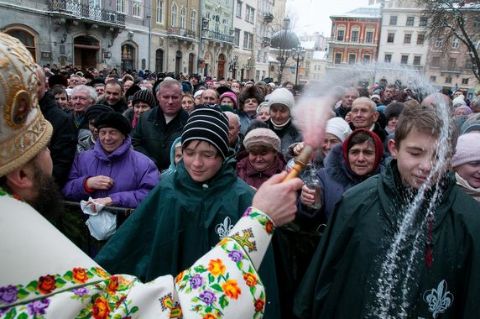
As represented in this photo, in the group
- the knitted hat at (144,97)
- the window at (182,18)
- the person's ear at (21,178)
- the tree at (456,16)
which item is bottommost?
the person's ear at (21,178)

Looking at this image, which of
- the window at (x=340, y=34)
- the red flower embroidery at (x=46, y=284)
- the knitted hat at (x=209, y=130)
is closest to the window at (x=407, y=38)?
the window at (x=340, y=34)

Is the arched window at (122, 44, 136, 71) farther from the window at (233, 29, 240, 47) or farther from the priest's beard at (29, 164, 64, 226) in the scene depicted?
the priest's beard at (29, 164, 64, 226)

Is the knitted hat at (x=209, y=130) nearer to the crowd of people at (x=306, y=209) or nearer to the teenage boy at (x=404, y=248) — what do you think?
the crowd of people at (x=306, y=209)

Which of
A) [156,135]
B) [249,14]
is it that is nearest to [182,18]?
[249,14]

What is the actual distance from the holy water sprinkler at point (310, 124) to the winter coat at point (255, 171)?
1778 mm

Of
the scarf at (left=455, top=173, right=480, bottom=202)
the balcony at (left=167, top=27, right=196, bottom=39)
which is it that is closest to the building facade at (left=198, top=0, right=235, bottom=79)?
the balcony at (left=167, top=27, right=196, bottom=39)

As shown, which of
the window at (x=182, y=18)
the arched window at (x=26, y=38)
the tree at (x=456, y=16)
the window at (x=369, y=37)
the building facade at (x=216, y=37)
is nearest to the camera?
the tree at (x=456, y=16)

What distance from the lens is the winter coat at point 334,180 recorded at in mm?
2799

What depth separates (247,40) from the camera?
175 feet

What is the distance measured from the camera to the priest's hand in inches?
51.7

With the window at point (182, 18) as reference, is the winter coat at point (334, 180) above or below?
below

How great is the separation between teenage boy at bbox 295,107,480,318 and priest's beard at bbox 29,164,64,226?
1383mm

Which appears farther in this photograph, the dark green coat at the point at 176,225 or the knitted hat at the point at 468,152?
the knitted hat at the point at 468,152

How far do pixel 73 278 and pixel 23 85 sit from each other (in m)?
0.57
